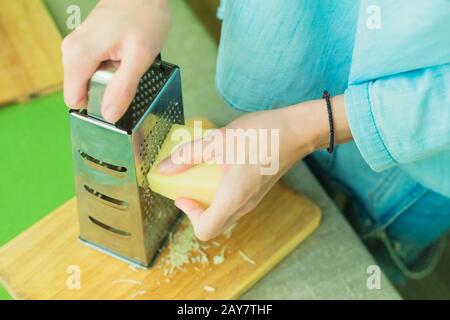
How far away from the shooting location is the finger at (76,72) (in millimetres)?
612

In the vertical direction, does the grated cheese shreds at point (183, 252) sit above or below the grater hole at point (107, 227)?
below

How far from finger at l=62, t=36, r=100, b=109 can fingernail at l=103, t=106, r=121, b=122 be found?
0.05 metres

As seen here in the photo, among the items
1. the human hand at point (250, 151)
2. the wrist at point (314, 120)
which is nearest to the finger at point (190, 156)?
the human hand at point (250, 151)

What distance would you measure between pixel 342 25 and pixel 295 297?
1.41 feet

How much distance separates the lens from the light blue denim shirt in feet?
1.94

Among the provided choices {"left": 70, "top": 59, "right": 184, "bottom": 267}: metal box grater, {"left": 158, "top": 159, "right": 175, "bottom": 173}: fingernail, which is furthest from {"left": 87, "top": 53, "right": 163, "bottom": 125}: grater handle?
{"left": 158, "top": 159, "right": 175, "bottom": 173}: fingernail

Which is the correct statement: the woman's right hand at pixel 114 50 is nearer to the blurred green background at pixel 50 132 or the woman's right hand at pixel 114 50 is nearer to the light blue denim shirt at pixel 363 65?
the light blue denim shirt at pixel 363 65

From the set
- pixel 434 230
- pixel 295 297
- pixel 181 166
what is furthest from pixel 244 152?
pixel 434 230

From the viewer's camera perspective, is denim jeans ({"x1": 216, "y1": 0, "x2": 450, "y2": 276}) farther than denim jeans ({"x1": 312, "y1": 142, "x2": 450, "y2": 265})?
No

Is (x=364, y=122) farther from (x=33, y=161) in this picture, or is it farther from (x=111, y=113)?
(x=33, y=161)

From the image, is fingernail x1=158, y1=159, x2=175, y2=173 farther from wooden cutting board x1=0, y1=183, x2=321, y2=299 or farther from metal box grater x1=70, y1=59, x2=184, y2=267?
wooden cutting board x1=0, y1=183, x2=321, y2=299

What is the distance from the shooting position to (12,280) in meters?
0.82

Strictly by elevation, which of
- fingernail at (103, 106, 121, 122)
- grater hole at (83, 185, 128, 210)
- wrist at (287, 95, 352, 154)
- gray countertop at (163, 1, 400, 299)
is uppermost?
fingernail at (103, 106, 121, 122)

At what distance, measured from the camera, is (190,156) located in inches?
26.5
